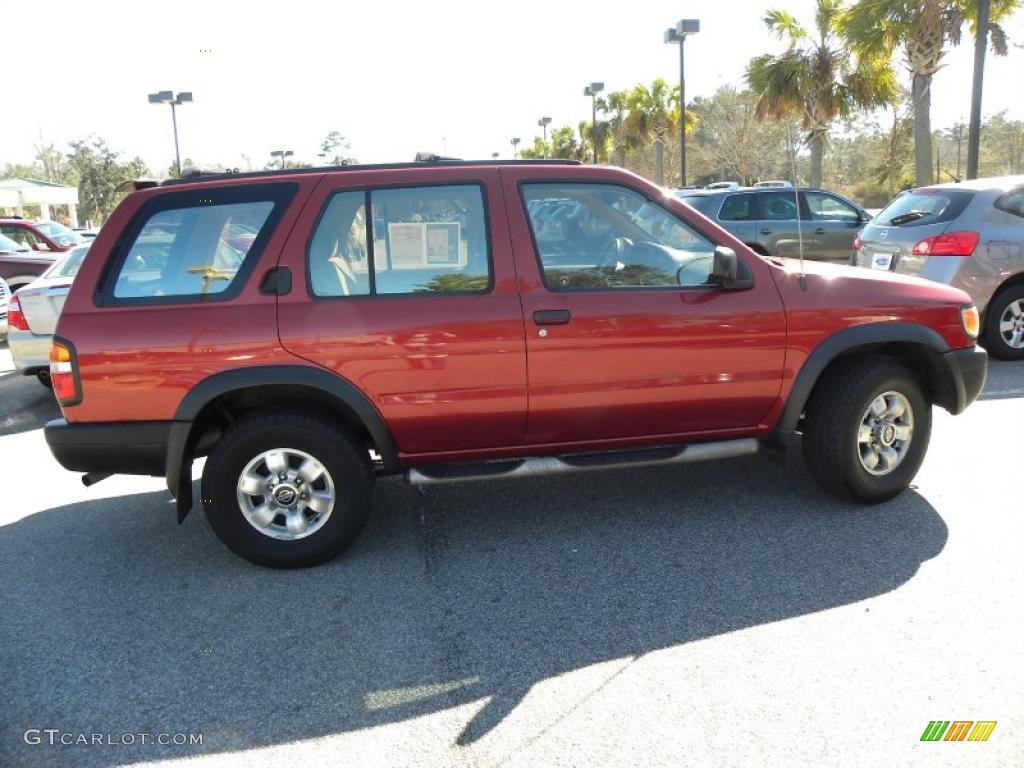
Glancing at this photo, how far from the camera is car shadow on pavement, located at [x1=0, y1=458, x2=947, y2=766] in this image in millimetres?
2865

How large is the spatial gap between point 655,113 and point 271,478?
41.3 meters

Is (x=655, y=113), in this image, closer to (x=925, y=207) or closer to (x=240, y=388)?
(x=925, y=207)

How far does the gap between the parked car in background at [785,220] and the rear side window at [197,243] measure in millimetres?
9757

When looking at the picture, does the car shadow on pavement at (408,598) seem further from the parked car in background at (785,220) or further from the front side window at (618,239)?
the parked car in background at (785,220)

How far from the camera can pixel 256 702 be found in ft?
9.41

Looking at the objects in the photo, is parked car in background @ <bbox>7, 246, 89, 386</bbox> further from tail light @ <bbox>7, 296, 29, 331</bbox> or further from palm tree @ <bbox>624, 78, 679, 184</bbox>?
palm tree @ <bbox>624, 78, 679, 184</bbox>

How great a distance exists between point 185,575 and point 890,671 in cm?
303

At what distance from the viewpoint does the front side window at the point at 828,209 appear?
12.8 meters

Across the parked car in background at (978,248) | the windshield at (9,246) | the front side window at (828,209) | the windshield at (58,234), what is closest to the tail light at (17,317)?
the windshield at (9,246)

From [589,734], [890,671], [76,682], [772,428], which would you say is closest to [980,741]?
[890,671]

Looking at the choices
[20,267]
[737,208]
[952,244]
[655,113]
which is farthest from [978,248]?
[655,113]

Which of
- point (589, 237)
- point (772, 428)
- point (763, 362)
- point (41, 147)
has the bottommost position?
point (772, 428)

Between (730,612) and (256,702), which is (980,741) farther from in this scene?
(256,702)

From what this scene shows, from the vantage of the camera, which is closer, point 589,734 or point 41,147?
point 589,734
